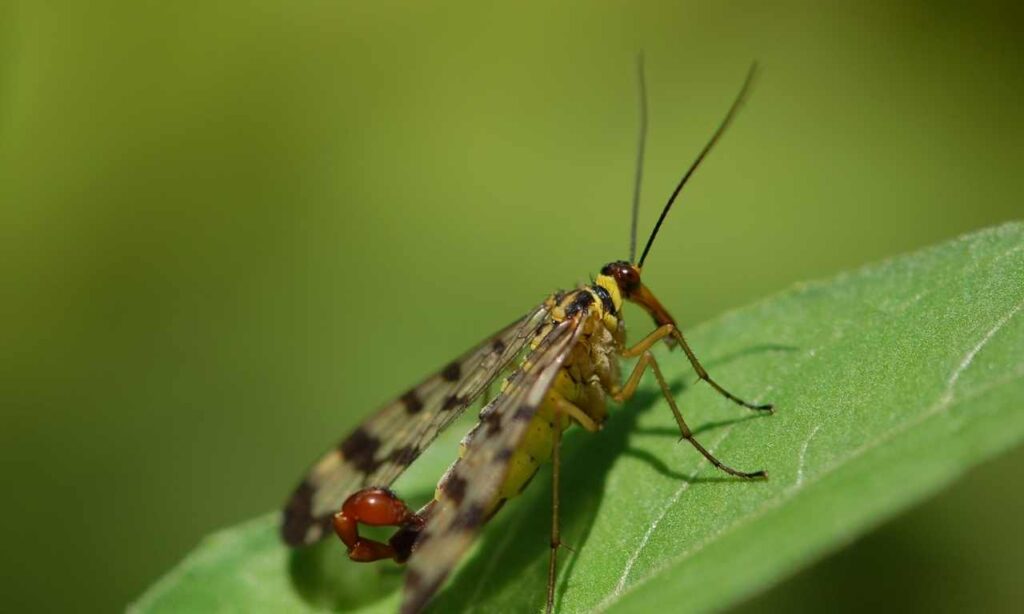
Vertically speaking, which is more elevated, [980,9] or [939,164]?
[980,9]

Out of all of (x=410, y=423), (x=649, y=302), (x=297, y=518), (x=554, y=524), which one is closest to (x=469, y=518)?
(x=554, y=524)

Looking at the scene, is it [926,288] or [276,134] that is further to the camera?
[276,134]

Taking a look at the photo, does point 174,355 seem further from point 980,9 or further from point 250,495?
point 980,9

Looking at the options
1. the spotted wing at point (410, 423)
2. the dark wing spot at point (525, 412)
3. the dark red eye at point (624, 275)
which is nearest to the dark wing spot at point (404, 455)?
the spotted wing at point (410, 423)

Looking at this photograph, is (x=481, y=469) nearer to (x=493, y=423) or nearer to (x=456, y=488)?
(x=456, y=488)

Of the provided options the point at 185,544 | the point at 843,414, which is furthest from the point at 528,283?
the point at 843,414

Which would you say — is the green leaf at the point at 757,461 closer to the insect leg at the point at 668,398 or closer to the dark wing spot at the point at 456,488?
the insect leg at the point at 668,398

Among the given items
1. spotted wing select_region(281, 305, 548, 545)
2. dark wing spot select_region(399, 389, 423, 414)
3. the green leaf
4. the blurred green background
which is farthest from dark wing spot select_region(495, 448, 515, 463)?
the blurred green background
